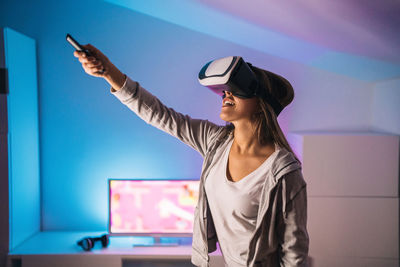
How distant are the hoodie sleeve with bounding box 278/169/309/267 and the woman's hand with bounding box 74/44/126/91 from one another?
66 centimetres

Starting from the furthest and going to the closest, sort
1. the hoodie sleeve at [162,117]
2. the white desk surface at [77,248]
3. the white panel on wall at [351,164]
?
the white desk surface at [77,248], the white panel on wall at [351,164], the hoodie sleeve at [162,117]

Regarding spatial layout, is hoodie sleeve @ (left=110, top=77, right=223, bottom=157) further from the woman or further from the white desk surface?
the white desk surface

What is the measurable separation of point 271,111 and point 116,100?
1.66 meters

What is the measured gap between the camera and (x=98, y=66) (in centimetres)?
112

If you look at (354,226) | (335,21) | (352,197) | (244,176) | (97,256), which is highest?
(335,21)

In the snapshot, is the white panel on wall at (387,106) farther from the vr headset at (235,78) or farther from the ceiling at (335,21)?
the vr headset at (235,78)

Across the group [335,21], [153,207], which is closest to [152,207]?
[153,207]

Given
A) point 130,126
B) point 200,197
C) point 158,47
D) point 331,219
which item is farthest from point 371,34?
point 130,126

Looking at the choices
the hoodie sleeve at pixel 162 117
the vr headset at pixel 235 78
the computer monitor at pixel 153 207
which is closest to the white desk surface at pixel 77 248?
the computer monitor at pixel 153 207

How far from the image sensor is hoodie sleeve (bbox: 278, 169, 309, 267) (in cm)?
112

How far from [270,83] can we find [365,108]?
1.74m

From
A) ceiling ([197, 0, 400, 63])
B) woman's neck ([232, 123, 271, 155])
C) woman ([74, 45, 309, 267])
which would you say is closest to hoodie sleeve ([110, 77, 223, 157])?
woman ([74, 45, 309, 267])

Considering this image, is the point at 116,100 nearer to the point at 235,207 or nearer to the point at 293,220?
the point at 235,207

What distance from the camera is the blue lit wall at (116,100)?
2586 mm
